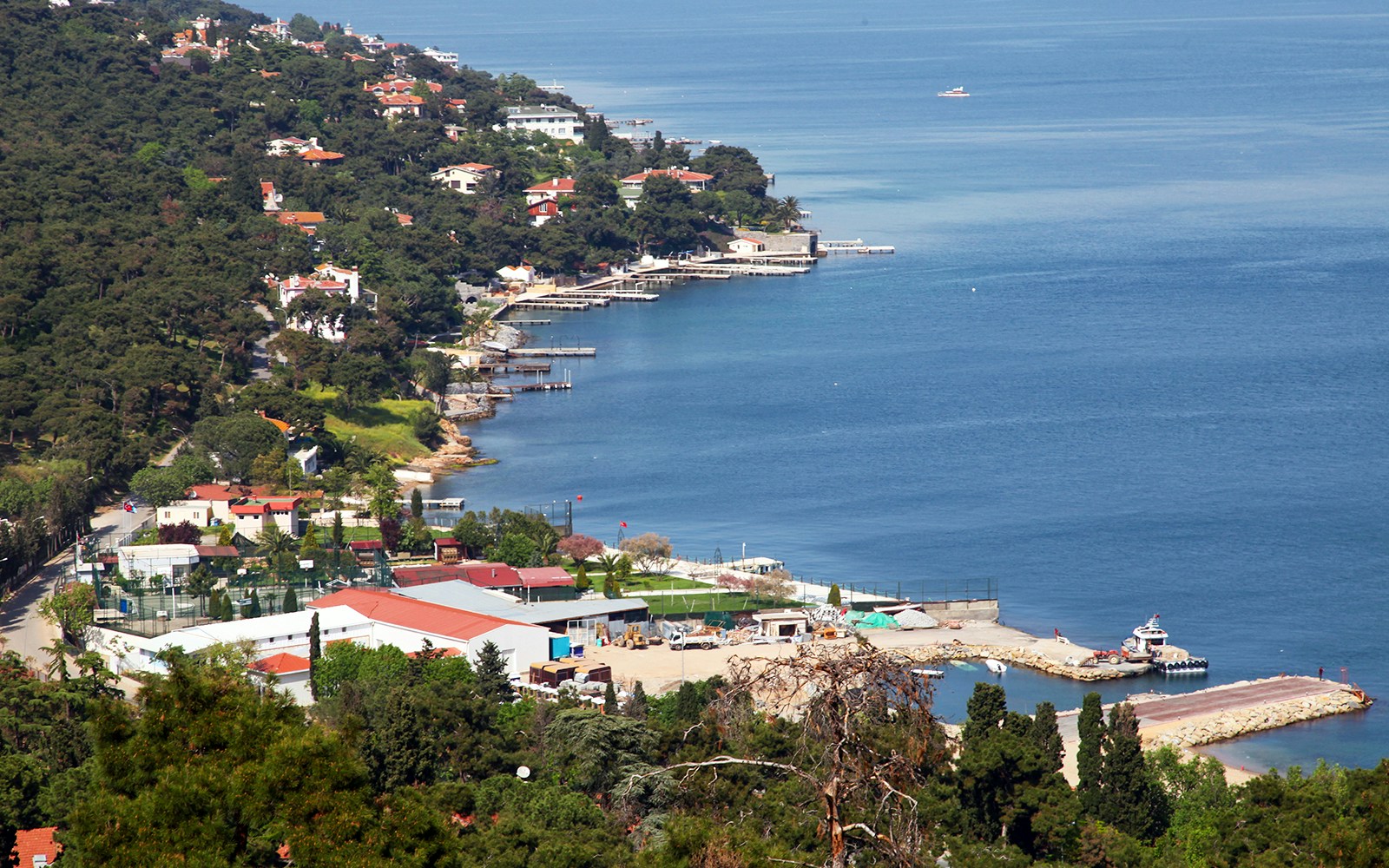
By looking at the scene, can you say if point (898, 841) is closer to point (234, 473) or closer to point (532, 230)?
point (234, 473)

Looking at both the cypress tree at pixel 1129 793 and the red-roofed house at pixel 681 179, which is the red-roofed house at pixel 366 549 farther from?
the red-roofed house at pixel 681 179

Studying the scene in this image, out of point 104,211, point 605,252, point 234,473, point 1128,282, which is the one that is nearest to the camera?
point 234,473

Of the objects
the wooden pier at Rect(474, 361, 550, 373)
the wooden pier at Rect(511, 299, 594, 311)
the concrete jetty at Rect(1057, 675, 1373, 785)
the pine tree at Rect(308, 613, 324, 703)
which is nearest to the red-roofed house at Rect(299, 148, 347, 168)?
the wooden pier at Rect(511, 299, 594, 311)

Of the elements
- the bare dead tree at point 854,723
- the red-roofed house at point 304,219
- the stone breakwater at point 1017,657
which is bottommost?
the stone breakwater at point 1017,657

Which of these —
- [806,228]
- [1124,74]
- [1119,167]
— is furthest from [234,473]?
[1124,74]

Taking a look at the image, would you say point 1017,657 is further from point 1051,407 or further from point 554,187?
point 554,187

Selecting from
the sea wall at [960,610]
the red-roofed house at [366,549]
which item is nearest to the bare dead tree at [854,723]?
the sea wall at [960,610]

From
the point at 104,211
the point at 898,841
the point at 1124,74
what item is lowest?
the point at 898,841

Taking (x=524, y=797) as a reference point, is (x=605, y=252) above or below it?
above
